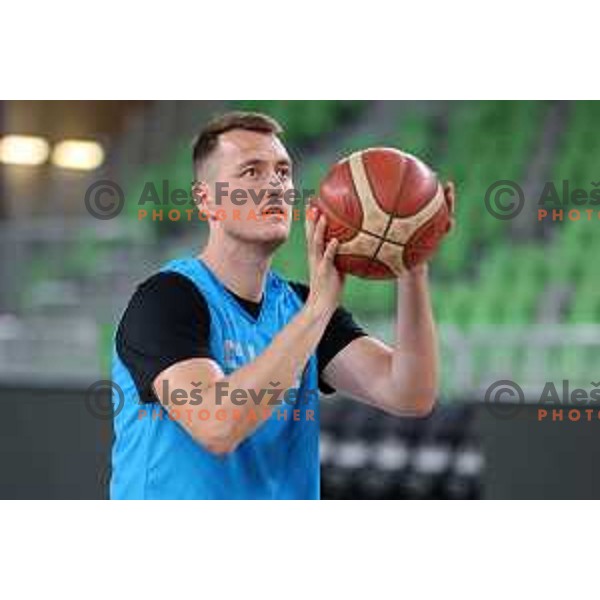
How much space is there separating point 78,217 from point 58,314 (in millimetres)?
1443

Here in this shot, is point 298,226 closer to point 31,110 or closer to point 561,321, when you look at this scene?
point 561,321

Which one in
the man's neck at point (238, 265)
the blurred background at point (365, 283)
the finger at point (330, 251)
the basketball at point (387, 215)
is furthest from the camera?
the blurred background at point (365, 283)

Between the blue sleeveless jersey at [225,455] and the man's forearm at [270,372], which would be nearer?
the man's forearm at [270,372]

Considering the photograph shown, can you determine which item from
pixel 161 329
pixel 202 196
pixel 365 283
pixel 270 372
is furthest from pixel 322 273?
pixel 365 283

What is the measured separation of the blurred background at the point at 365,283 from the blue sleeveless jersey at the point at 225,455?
3.19 metres

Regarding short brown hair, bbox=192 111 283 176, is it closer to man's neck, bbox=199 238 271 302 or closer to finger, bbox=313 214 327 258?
man's neck, bbox=199 238 271 302

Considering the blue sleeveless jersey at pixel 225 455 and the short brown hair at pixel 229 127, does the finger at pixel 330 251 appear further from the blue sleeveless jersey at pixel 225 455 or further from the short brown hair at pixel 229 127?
the short brown hair at pixel 229 127

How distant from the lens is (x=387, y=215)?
298cm

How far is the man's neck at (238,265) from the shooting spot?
309 centimetres

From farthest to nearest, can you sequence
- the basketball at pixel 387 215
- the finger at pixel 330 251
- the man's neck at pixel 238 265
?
the man's neck at pixel 238 265
the basketball at pixel 387 215
the finger at pixel 330 251

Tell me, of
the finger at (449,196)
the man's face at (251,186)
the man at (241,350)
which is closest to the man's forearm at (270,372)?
the man at (241,350)

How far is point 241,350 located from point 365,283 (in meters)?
6.05

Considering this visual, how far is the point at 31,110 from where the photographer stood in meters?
11.4

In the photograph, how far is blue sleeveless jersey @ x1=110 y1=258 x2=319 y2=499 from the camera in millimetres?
3014
